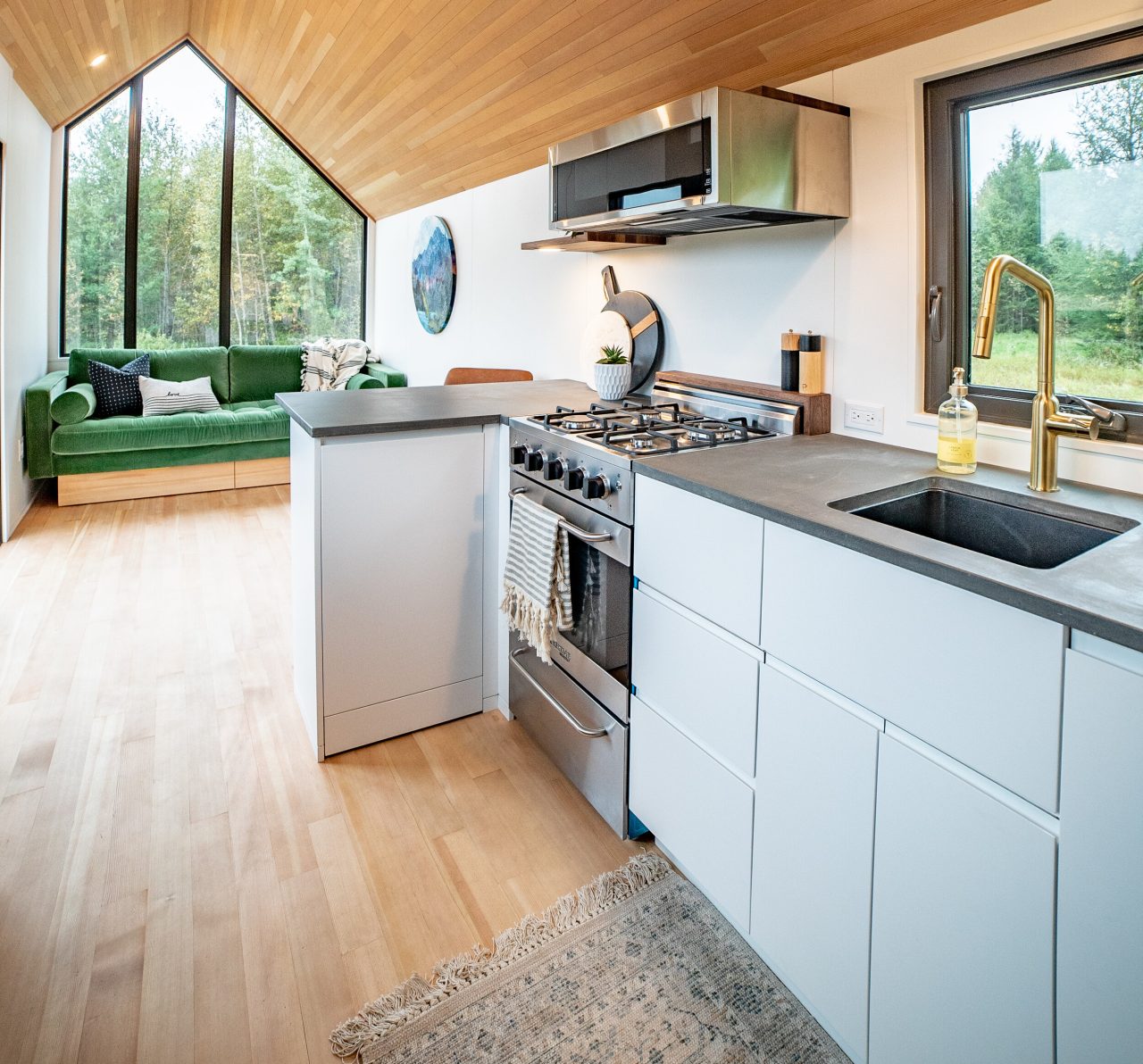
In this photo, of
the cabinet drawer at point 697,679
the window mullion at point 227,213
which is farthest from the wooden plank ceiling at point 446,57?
the cabinet drawer at point 697,679

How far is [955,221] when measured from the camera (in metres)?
1.88

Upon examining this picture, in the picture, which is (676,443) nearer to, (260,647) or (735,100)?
(735,100)

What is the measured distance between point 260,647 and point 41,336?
12.2 feet

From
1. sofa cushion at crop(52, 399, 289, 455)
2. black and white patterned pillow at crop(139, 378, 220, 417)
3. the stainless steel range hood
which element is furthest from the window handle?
black and white patterned pillow at crop(139, 378, 220, 417)

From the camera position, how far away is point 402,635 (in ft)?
7.88

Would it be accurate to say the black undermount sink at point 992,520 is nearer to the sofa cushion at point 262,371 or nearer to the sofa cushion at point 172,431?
the sofa cushion at point 172,431

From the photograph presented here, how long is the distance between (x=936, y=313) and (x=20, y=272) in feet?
16.1

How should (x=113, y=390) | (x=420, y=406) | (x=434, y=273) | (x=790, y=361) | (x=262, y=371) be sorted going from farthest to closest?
(x=262, y=371) → (x=113, y=390) → (x=434, y=273) → (x=420, y=406) → (x=790, y=361)

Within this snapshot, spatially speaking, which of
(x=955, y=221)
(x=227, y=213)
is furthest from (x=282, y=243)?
(x=955, y=221)

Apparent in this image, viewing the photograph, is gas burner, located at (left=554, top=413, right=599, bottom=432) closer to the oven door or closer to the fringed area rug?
the oven door

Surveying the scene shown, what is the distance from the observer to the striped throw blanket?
6.15 meters

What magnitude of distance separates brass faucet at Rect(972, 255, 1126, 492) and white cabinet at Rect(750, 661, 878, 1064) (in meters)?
0.67

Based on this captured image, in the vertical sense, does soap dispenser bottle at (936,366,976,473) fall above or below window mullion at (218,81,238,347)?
below

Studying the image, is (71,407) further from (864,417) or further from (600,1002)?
(600,1002)
